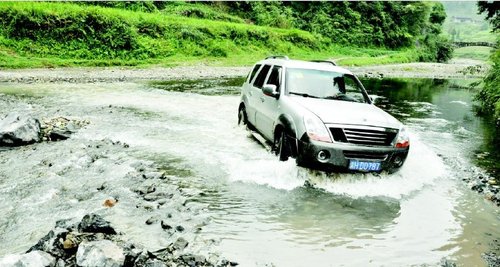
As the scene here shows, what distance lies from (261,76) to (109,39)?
24810 millimetres

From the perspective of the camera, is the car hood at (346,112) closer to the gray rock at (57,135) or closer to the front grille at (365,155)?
the front grille at (365,155)

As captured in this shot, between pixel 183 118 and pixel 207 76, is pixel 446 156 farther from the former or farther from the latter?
pixel 207 76

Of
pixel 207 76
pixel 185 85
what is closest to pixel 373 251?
pixel 185 85

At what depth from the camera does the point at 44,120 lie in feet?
37.8

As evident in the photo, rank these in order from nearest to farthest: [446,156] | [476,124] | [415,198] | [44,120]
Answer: [415,198]
[446,156]
[44,120]
[476,124]

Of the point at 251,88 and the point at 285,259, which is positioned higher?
the point at 251,88

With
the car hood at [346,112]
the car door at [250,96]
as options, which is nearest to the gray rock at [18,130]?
the car door at [250,96]

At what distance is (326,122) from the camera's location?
23.3ft

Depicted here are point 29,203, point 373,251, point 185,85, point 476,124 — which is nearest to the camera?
point 373,251

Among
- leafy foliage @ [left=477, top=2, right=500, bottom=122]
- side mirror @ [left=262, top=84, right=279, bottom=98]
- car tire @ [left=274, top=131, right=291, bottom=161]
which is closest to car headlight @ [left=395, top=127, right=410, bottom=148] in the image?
car tire @ [left=274, top=131, right=291, bottom=161]

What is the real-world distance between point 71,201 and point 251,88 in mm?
5469

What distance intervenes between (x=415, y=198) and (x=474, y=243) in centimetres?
161

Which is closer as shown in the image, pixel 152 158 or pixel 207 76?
pixel 152 158

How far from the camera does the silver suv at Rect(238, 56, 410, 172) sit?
7.01m
